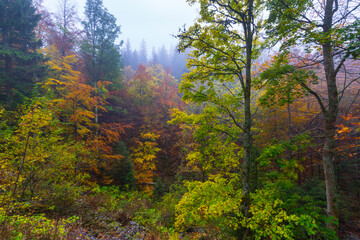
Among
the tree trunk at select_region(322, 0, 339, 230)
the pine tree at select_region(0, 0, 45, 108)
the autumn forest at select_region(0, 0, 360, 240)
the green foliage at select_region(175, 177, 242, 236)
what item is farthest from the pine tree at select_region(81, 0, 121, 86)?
the tree trunk at select_region(322, 0, 339, 230)

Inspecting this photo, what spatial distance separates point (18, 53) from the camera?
415 inches

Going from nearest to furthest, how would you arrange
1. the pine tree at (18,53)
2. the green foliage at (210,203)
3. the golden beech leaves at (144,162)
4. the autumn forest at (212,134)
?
the autumn forest at (212,134), the green foliage at (210,203), the pine tree at (18,53), the golden beech leaves at (144,162)

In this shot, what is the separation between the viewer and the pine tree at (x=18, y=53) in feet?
35.0

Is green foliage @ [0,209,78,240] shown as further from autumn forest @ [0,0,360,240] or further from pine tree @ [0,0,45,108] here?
pine tree @ [0,0,45,108]

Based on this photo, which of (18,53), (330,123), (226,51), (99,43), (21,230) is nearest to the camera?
(21,230)

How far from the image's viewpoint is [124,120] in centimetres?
1580

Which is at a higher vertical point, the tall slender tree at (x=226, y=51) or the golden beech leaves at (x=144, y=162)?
the tall slender tree at (x=226, y=51)

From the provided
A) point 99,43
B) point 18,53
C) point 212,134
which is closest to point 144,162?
point 212,134

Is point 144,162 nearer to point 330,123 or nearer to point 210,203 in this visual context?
point 210,203

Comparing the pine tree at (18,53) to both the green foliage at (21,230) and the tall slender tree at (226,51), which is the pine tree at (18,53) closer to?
the green foliage at (21,230)

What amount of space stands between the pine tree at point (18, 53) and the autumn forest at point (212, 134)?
0.09 meters

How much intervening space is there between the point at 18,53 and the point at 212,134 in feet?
47.6

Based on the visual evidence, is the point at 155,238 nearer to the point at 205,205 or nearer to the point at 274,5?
the point at 205,205

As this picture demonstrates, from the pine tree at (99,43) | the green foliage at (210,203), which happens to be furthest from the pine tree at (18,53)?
the green foliage at (210,203)
